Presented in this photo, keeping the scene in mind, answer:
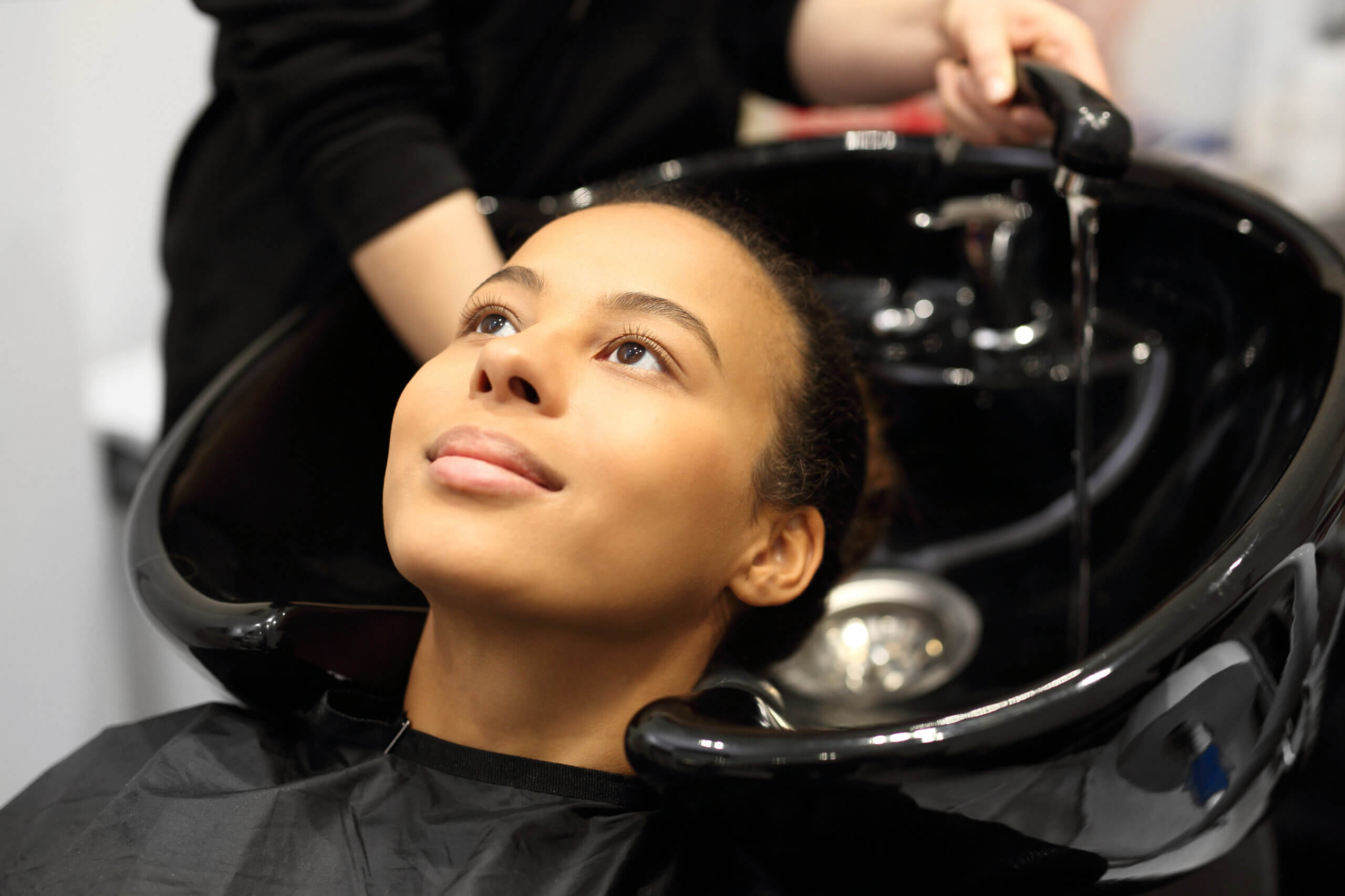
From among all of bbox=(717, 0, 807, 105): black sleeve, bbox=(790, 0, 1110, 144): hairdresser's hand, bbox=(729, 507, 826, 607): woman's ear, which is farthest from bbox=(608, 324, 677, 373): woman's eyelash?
bbox=(717, 0, 807, 105): black sleeve

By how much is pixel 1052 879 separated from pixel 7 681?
1048 millimetres

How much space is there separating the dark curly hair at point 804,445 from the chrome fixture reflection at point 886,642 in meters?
0.14

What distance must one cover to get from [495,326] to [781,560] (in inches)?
8.2

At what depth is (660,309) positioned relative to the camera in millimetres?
619

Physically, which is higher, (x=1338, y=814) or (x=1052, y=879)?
(x=1052, y=879)

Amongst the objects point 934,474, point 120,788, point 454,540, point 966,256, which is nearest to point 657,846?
point 454,540

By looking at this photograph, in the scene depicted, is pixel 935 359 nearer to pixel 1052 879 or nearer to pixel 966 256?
pixel 966 256

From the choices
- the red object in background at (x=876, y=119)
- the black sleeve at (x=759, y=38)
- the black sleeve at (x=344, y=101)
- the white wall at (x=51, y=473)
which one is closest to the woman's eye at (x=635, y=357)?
the black sleeve at (x=344, y=101)

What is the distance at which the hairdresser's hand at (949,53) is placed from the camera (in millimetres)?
792

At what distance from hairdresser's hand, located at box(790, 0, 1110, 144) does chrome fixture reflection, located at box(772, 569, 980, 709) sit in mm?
343

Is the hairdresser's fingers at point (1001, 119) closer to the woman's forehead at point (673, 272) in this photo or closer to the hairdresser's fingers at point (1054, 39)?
the hairdresser's fingers at point (1054, 39)

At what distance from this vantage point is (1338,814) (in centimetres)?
98

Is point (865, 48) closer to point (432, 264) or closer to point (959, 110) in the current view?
point (959, 110)

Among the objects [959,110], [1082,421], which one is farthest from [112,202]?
[1082,421]
